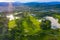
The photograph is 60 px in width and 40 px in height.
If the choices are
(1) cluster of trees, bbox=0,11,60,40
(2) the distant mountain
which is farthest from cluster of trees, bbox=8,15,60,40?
(2) the distant mountain

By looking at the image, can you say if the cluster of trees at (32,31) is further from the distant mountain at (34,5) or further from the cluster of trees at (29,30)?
the distant mountain at (34,5)

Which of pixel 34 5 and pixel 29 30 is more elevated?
pixel 34 5

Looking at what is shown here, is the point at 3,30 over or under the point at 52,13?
under

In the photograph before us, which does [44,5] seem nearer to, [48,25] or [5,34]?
[48,25]

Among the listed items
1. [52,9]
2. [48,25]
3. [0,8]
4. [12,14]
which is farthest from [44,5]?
[0,8]

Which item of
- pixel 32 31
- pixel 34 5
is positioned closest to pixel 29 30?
pixel 32 31

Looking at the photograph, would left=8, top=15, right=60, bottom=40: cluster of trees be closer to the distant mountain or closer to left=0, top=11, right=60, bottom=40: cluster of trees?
left=0, top=11, right=60, bottom=40: cluster of trees

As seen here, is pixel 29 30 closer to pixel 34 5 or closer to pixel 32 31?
pixel 32 31

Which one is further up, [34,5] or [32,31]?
[34,5]

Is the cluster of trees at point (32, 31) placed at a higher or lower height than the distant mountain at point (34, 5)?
lower

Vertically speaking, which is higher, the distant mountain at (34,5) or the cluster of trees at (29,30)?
the distant mountain at (34,5)

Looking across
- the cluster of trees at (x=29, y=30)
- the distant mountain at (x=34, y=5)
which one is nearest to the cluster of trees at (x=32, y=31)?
the cluster of trees at (x=29, y=30)
